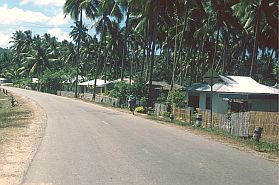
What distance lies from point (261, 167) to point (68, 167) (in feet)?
15.4

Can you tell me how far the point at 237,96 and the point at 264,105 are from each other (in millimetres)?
2228

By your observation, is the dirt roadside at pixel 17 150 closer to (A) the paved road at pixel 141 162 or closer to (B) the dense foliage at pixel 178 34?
(A) the paved road at pixel 141 162

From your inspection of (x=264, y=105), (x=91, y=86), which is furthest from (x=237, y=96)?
(x=91, y=86)

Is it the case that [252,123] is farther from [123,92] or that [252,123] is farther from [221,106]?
[123,92]

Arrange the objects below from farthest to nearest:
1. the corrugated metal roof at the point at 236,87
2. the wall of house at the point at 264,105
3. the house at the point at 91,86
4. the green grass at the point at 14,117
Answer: the house at the point at 91,86 < the wall of house at the point at 264,105 < the corrugated metal roof at the point at 236,87 < the green grass at the point at 14,117

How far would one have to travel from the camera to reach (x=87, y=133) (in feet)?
56.0

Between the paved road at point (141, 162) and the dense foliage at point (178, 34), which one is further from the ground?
the dense foliage at point (178, 34)

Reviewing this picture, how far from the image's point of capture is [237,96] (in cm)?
3095

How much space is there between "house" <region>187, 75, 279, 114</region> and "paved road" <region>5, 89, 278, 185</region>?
14460 mm

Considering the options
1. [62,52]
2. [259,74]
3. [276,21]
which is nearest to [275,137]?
[276,21]

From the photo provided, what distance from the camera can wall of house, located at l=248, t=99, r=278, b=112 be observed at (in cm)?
3130

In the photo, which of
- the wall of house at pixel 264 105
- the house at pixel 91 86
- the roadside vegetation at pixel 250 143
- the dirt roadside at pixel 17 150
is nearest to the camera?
the dirt roadside at pixel 17 150

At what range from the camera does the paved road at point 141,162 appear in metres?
8.67

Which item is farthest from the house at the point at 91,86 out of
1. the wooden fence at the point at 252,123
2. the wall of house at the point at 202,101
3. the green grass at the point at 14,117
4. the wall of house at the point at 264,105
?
the wooden fence at the point at 252,123
